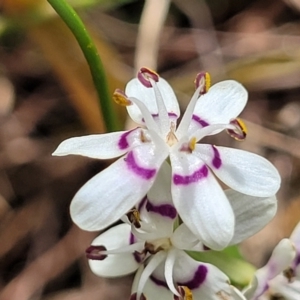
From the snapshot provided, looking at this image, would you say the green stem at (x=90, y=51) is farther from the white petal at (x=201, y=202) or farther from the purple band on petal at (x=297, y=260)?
the purple band on petal at (x=297, y=260)

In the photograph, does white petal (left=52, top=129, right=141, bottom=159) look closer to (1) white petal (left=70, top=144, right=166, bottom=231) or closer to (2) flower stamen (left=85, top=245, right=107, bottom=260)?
(1) white petal (left=70, top=144, right=166, bottom=231)

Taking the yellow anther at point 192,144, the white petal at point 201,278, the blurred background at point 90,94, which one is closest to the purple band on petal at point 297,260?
the white petal at point 201,278

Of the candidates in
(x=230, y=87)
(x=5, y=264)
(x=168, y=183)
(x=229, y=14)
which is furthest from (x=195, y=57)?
(x=168, y=183)

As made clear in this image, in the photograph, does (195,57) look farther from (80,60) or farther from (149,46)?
(80,60)

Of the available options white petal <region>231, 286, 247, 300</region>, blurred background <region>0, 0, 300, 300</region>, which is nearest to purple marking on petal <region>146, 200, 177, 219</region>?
white petal <region>231, 286, 247, 300</region>

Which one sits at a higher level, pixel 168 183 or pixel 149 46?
pixel 168 183

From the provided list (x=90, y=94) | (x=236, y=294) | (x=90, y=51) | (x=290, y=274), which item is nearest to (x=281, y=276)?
(x=290, y=274)
